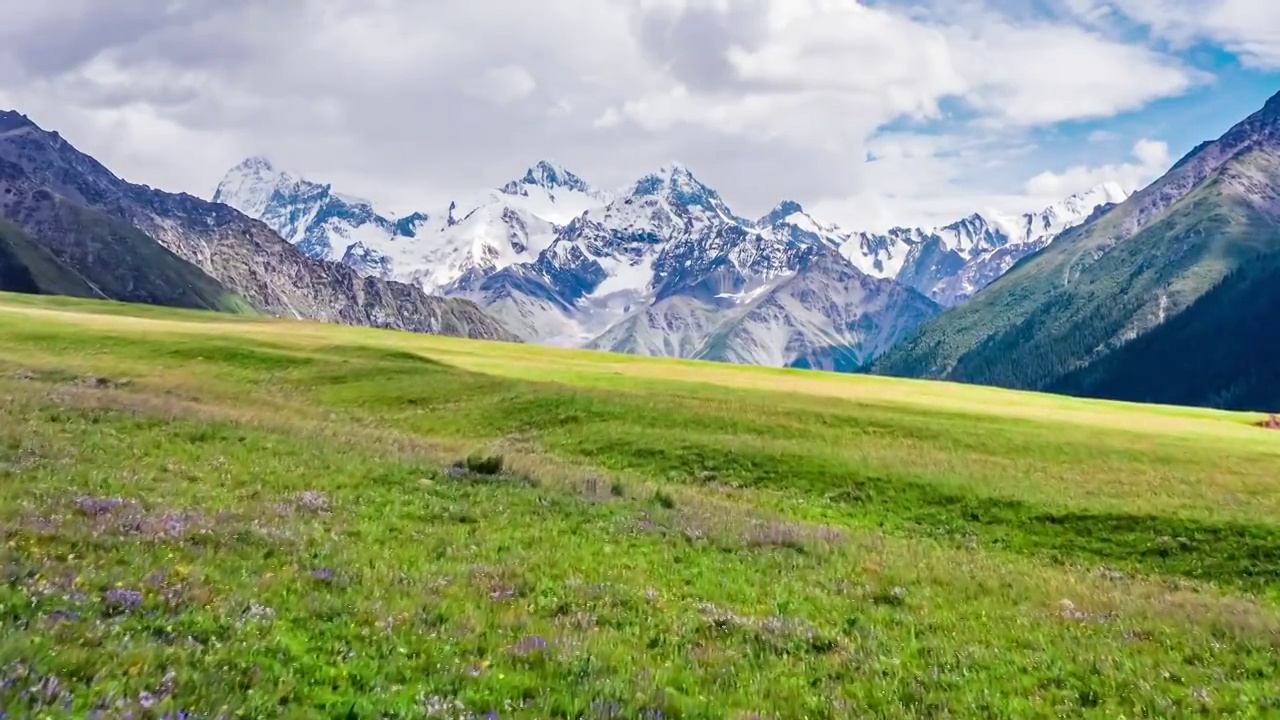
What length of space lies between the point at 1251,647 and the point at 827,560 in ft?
30.4

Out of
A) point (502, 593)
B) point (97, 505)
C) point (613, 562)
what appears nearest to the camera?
point (502, 593)

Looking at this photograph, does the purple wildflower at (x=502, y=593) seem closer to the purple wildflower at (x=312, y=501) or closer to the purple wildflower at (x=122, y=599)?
the purple wildflower at (x=122, y=599)

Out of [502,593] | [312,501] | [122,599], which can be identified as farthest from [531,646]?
[312,501]

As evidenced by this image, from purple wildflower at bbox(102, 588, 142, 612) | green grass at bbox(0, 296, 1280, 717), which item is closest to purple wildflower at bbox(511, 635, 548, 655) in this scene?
green grass at bbox(0, 296, 1280, 717)

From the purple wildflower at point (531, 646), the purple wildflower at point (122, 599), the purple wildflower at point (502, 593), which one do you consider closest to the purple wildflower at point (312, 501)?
the purple wildflower at point (502, 593)

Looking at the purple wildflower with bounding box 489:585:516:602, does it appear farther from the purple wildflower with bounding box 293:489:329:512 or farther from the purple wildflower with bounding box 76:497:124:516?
the purple wildflower with bounding box 76:497:124:516

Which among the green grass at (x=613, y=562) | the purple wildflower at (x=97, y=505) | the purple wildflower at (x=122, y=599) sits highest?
the purple wildflower at (x=122, y=599)

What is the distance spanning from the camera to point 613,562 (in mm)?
19562

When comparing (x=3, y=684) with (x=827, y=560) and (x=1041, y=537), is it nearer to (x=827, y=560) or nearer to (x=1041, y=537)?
(x=827, y=560)

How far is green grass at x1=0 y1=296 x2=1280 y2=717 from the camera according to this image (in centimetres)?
1123

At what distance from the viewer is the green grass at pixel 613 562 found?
11.2 meters

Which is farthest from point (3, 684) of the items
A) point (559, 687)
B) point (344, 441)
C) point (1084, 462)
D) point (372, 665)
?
point (1084, 462)

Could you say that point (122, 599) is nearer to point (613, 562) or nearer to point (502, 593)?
point (502, 593)

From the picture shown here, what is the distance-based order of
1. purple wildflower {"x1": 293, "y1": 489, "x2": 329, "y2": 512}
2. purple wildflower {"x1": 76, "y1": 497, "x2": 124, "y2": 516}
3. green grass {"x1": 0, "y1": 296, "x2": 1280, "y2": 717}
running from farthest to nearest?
purple wildflower {"x1": 293, "y1": 489, "x2": 329, "y2": 512}
purple wildflower {"x1": 76, "y1": 497, "x2": 124, "y2": 516}
green grass {"x1": 0, "y1": 296, "x2": 1280, "y2": 717}
